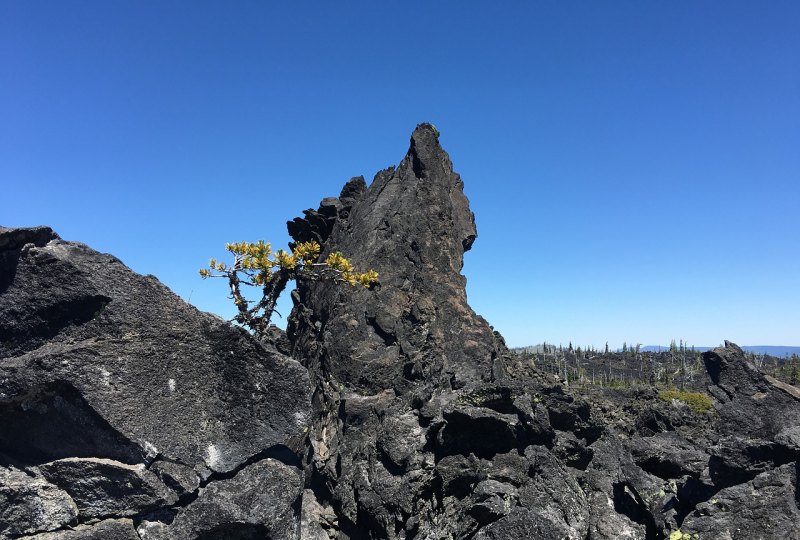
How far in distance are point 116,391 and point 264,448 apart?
2.87 meters

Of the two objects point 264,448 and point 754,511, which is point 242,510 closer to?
point 264,448

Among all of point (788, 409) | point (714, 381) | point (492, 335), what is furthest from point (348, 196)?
point (788, 409)

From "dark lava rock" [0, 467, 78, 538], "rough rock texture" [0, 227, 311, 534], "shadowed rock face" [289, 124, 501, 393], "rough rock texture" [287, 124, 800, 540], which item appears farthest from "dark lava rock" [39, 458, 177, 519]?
"shadowed rock face" [289, 124, 501, 393]

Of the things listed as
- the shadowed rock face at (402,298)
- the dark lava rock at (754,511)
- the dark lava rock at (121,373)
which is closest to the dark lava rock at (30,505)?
the dark lava rock at (121,373)

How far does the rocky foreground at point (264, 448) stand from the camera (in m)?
9.75

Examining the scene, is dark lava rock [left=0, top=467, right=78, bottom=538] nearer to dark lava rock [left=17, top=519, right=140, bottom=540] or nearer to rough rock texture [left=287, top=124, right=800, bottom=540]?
dark lava rock [left=17, top=519, right=140, bottom=540]

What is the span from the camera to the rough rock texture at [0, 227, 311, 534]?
9.67 meters

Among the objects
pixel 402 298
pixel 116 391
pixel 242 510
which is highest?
pixel 402 298

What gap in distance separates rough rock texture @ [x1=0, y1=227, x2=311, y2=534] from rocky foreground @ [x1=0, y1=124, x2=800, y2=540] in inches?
1.1

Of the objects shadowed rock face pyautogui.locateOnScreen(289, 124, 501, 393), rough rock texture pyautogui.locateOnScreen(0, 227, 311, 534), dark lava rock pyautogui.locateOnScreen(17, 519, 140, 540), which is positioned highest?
shadowed rock face pyautogui.locateOnScreen(289, 124, 501, 393)

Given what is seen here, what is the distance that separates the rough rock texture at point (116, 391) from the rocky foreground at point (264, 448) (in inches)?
1.1

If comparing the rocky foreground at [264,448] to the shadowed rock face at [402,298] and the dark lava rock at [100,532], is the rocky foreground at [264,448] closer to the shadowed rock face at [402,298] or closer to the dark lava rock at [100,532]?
the dark lava rock at [100,532]

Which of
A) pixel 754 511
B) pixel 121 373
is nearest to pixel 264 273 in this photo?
pixel 121 373

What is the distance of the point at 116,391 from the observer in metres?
9.85
